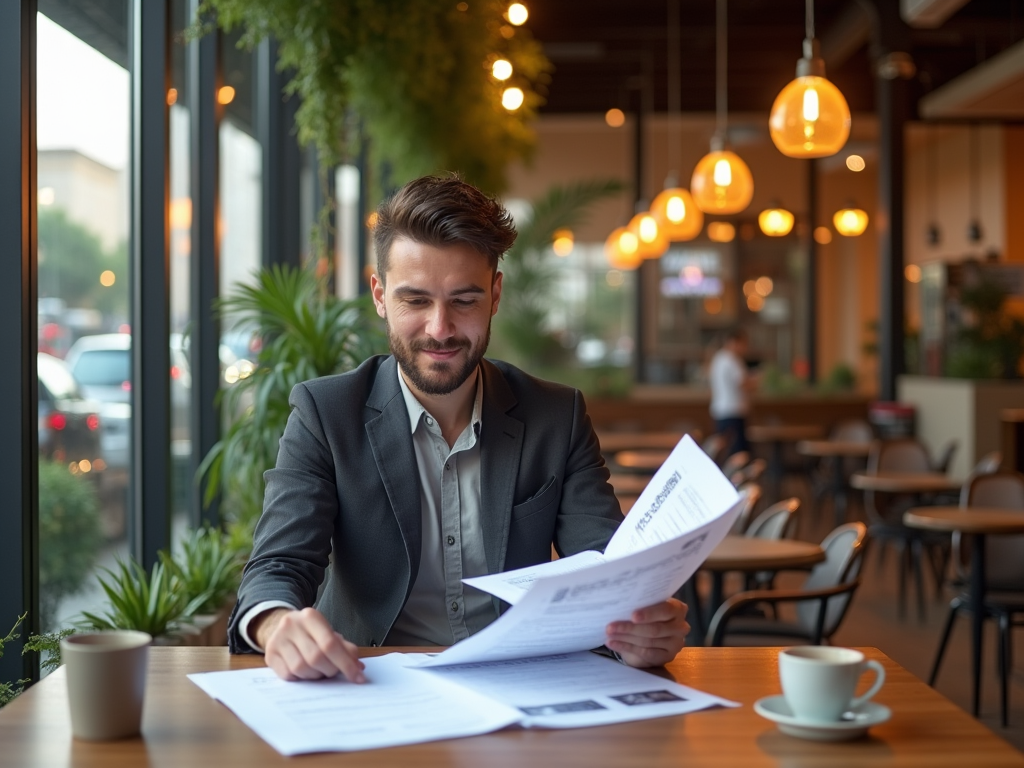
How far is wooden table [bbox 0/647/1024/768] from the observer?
4.10 ft

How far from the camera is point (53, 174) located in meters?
3.30

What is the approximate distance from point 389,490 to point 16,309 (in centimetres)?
115

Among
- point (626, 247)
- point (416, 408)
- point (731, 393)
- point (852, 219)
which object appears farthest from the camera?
point (852, 219)

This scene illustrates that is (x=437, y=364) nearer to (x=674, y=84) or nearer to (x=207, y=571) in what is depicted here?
(x=207, y=571)

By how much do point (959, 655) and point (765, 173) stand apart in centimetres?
1365

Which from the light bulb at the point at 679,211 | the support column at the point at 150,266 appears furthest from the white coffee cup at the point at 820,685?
the light bulb at the point at 679,211

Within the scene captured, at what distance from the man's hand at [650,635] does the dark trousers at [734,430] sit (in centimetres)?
940

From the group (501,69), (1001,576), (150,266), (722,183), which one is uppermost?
(501,69)

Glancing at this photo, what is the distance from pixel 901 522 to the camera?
698cm

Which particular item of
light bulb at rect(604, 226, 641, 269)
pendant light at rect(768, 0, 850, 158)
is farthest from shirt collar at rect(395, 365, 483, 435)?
light bulb at rect(604, 226, 641, 269)

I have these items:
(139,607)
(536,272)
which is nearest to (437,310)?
(139,607)

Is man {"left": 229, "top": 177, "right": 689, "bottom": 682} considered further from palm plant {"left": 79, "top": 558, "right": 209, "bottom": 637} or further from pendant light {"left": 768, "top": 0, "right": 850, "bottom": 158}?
pendant light {"left": 768, "top": 0, "right": 850, "bottom": 158}

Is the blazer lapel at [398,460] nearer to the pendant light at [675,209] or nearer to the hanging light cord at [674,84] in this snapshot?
the pendant light at [675,209]

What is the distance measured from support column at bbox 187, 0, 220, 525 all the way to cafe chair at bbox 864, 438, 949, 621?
407cm
